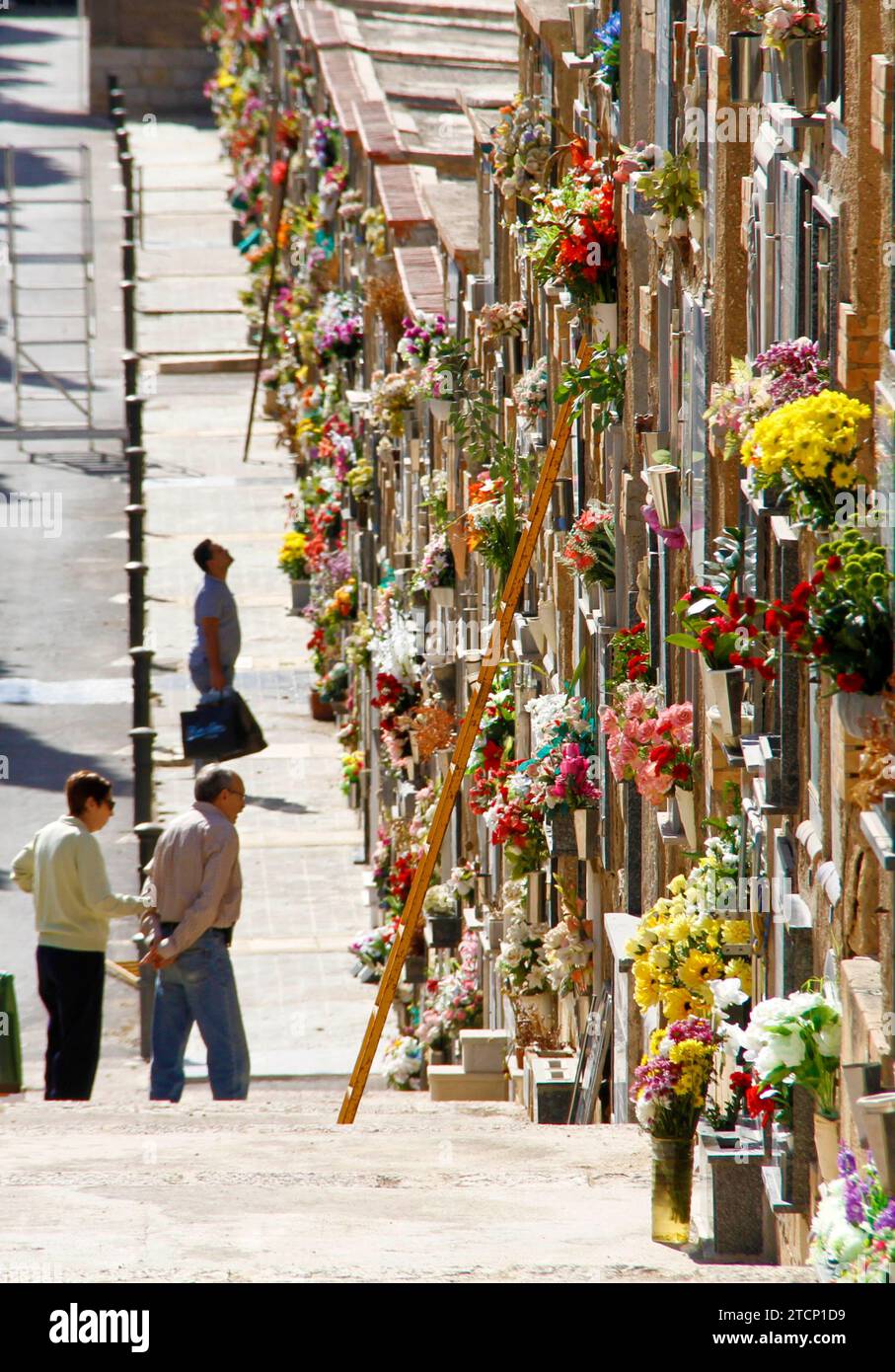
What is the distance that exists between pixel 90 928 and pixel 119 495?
15.7m

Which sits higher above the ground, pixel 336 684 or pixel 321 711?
pixel 336 684

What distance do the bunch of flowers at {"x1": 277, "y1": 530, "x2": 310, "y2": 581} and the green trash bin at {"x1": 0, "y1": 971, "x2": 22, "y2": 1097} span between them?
1019cm

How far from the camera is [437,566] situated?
11.4 metres

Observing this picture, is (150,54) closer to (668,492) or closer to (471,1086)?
(471,1086)

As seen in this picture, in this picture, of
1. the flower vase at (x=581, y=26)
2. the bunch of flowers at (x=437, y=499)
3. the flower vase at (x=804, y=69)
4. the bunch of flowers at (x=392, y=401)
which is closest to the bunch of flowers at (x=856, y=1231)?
the flower vase at (x=804, y=69)

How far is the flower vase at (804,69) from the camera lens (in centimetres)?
436

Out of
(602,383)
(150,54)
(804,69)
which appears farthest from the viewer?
(150,54)

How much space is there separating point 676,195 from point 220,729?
29.1ft

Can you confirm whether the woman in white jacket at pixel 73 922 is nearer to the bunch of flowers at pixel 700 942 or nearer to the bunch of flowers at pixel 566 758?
the bunch of flowers at pixel 566 758

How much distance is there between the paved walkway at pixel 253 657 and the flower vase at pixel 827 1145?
22.5 feet

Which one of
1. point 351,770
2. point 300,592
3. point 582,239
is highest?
point 582,239

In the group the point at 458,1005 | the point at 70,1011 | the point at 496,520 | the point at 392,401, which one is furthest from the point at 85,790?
the point at 392,401

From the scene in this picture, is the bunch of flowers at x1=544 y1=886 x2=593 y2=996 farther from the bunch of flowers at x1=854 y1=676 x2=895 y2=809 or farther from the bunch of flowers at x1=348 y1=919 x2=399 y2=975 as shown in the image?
the bunch of flowers at x1=854 y1=676 x2=895 y2=809
